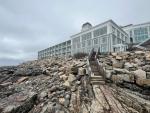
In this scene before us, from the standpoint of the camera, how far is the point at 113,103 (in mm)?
7055

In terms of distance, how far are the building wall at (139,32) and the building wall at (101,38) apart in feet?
23.6

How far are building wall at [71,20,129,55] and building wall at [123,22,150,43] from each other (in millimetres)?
7196

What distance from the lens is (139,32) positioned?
136 ft

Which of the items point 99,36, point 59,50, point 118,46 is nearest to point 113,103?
point 118,46

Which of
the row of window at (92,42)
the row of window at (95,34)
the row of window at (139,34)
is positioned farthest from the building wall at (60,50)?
the row of window at (139,34)

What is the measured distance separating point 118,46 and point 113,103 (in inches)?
915

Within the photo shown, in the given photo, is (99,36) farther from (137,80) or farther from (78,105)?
(78,105)

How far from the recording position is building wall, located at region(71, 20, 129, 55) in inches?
1162

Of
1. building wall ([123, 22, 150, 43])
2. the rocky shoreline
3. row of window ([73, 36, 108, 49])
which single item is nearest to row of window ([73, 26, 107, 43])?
row of window ([73, 36, 108, 49])

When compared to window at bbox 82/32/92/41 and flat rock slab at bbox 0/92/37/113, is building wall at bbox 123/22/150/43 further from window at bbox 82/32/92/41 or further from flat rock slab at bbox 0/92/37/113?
flat rock slab at bbox 0/92/37/113

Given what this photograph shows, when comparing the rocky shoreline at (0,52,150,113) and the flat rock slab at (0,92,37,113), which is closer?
the rocky shoreline at (0,52,150,113)

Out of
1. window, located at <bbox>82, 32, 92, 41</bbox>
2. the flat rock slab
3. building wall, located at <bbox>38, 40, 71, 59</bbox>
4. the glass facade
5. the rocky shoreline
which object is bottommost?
the flat rock slab

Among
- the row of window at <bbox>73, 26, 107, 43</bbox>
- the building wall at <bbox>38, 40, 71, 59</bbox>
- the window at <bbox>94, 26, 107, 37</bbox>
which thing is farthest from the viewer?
the building wall at <bbox>38, 40, 71, 59</bbox>

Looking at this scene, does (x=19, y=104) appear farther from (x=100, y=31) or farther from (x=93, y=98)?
(x=100, y=31)
